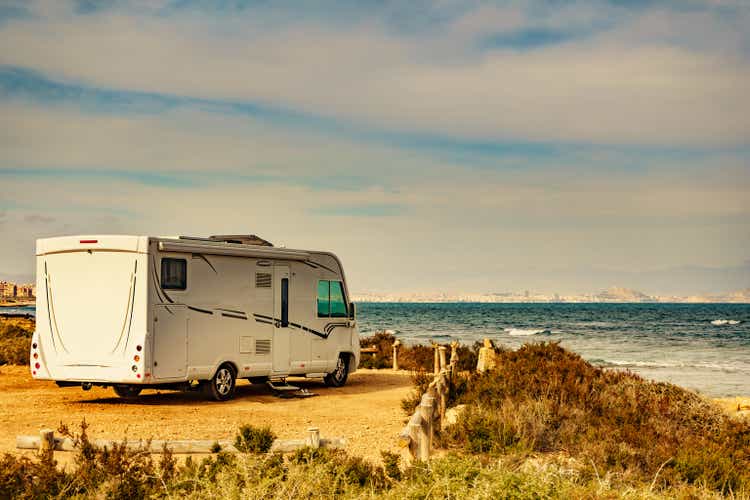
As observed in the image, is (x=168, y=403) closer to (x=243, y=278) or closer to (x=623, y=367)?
(x=243, y=278)

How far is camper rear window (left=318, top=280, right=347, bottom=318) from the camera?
1723 cm

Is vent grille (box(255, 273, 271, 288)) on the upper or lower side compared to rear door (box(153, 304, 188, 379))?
upper

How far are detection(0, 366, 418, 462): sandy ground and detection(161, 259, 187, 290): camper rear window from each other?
2095 mm

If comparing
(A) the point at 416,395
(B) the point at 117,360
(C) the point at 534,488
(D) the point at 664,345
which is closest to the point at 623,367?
(D) the point at 664,345

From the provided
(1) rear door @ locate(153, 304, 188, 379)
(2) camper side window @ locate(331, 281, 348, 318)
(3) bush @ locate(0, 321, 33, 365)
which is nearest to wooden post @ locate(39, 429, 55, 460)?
(1) rear door @ locate(153, 304, 188, 379)

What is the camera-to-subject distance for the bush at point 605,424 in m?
9.91

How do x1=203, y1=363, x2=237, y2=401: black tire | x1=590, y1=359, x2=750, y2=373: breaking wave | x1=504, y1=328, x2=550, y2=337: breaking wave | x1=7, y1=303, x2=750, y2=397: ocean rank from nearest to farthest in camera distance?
x1=203, y1=363, x2=237, y2=401: black tire, x1=7, y1=303, x2=750, y2=397: ocean, x1=590, y1=359, x2=750, y2=373: breaking wave, x1=504, y1=328, x2=550, y2=337: breaking wave

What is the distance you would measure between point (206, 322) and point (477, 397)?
16.0 ft

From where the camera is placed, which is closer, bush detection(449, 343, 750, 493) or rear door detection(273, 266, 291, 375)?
bush detection(449, 343, 750, 493)

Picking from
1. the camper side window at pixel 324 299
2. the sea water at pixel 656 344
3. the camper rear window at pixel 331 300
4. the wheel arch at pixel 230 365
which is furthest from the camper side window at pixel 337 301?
the sea water at pixel 656 344

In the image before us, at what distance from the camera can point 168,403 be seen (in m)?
15.0

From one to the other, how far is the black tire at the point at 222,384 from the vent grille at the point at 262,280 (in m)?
1.63

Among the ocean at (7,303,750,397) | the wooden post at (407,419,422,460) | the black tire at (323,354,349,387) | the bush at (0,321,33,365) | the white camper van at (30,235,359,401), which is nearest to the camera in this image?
the wooden post at (407,419,422,460)

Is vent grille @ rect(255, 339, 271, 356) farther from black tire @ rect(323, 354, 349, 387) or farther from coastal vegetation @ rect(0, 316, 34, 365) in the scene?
coastal vegetation @ rect(0, 316, 34, 365)
